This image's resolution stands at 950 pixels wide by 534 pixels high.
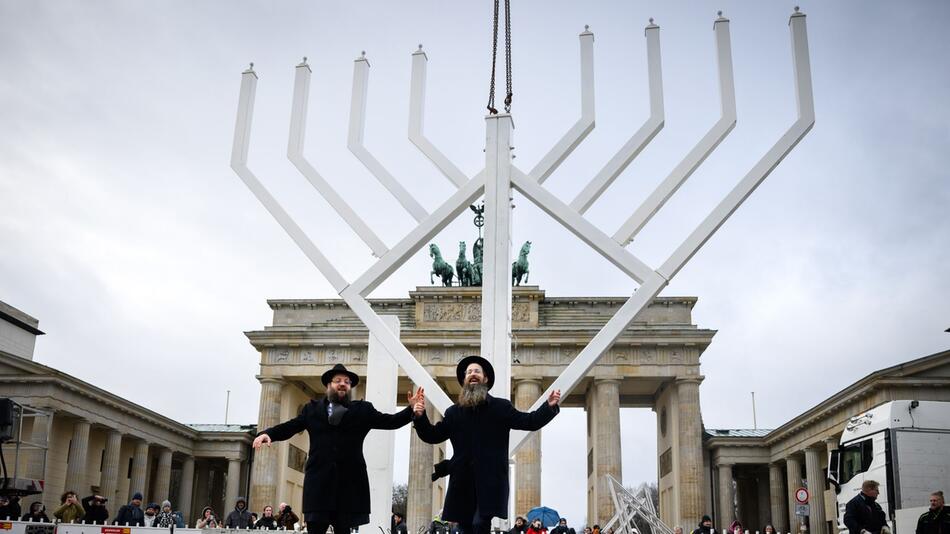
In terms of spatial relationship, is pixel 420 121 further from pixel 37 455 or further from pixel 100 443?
pixel 100 443

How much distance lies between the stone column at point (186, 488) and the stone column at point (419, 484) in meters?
10.7

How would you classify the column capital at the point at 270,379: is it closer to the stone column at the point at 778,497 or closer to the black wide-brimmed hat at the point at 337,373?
the stone column at the point at 778,497

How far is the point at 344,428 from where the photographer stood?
14.6 feet

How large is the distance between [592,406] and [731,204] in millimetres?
30146

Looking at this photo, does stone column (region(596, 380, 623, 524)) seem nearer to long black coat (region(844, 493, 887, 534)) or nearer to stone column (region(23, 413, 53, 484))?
stone column (region(23, 413, 53, 484))

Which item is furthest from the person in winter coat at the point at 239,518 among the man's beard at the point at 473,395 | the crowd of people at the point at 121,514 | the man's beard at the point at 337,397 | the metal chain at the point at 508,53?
the man's beard at the point at 473,395

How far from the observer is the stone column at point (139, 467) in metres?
32.5

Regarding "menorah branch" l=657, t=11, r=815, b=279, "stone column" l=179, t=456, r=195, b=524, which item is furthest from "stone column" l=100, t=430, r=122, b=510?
"menorah branch" l=657, t=11, r=815, b=279

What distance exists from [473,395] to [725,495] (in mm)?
33579

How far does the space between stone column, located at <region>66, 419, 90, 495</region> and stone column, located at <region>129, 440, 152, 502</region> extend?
3.66 m

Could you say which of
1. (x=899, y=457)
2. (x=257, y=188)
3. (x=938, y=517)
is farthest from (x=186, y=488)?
(x=938, y=517)

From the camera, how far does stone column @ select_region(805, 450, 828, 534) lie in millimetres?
28484

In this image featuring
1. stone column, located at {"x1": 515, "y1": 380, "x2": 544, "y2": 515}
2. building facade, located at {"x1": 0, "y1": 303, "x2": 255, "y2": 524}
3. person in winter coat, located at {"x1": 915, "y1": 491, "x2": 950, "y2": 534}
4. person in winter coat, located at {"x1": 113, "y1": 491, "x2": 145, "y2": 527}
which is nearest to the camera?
person in winter coat, located at {"x1": 915, "y1": 491, "x2": 950, "y2": 534}

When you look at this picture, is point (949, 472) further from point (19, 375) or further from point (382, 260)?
point (19, 375)
